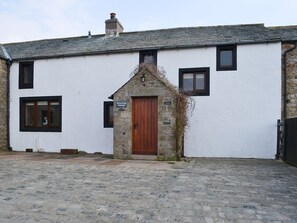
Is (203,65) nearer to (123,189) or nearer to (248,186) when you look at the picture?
(248,186)

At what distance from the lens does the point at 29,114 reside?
1282cm

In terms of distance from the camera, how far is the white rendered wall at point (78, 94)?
1159 centimetres

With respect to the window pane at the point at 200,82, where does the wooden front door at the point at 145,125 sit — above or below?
below

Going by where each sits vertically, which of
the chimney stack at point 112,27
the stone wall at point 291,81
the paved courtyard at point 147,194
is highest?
the chimney stack at point 112,27

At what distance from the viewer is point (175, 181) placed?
239 inches

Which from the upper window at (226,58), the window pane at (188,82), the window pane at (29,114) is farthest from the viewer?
the window pane at (29,114)

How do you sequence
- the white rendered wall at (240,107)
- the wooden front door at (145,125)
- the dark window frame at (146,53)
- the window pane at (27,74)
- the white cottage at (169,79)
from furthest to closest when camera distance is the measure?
the window pane at (27,74)
the dark window frame at (146,53)
the white cottage at (169,79)
the white rendered wall at (240,107)
the wooden front door at (145,125)

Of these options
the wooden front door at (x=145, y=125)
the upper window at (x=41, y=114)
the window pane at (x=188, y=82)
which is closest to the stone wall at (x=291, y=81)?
the window pane at (x=188, y=82)

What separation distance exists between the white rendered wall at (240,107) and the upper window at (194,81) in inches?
8.2

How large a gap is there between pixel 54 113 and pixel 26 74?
268 cm

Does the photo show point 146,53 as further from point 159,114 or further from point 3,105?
point 3,105

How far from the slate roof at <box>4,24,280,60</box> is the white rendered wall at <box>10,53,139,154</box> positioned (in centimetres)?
45

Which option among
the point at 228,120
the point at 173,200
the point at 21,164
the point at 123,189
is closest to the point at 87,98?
the point at 21,164

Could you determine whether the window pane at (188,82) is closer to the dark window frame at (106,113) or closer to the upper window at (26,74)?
the dark window frame at (106,113)
